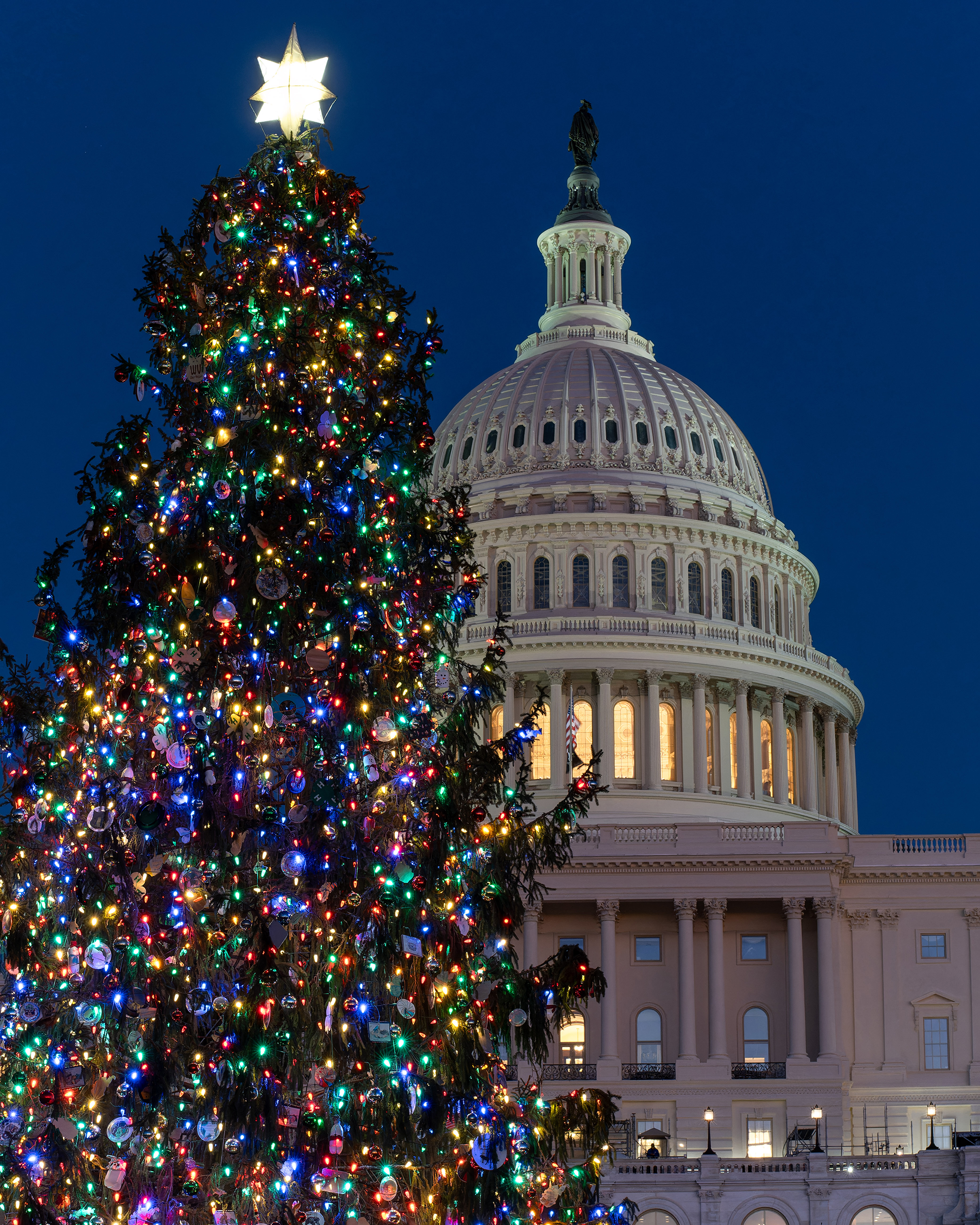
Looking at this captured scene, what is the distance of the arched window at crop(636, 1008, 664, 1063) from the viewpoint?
2901 inches

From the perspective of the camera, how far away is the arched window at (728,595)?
94.9m

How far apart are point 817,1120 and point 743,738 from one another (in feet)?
97.9

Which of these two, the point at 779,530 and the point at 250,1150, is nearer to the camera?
the point at 250,1150

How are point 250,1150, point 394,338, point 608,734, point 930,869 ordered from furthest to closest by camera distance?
1. point 608,734
2. point 930,869
3. point 394,338
4. point 250,1150

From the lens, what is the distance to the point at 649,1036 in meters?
74.1

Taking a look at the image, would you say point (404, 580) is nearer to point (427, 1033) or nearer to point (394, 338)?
point (394, 338)

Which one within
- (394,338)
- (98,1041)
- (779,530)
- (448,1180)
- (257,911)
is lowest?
(448,1180)

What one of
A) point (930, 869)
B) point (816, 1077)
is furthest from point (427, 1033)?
point (930, 869)

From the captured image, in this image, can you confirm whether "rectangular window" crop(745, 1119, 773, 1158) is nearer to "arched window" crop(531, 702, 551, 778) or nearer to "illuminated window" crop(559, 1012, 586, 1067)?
"illuminated window" crop(559, 1012, 586, 1067)

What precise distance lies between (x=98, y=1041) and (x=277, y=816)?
2645 mm

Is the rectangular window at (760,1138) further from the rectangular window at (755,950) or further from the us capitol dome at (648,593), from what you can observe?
the us capitol dome at (648,593)

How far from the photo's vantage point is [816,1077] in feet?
230

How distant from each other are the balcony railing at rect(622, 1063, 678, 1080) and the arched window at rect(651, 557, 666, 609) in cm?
2772

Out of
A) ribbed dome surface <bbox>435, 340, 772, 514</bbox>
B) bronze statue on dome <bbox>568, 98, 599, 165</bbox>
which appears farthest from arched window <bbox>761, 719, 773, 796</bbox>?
bronze statue on dome <bbox>568, 98, 599, 165</bbox>
